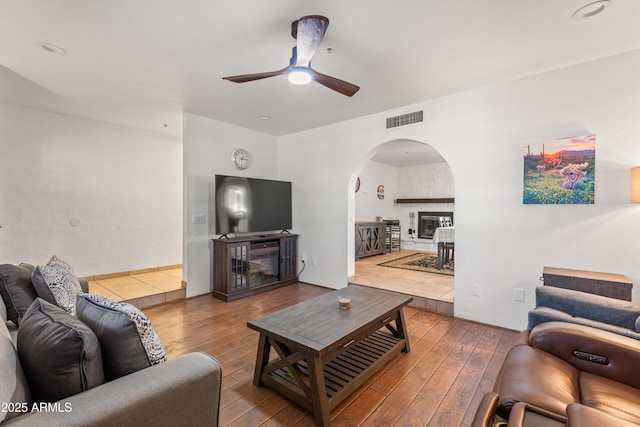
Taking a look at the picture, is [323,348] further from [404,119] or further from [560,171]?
[404,119]

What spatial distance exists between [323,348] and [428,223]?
6844 millimetres

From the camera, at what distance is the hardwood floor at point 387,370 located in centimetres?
177

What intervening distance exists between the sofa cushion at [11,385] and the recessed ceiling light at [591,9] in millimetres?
3345

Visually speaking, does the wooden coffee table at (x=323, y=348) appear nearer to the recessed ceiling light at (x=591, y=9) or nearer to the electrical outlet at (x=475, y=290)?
the electrical outlet at (x=475, y=290)

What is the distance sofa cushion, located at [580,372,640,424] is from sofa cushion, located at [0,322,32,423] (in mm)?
2052

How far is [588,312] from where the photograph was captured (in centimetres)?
188

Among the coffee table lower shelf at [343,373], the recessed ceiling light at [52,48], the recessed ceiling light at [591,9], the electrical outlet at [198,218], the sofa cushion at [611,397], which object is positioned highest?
the recessed ceiling light at [591,9]

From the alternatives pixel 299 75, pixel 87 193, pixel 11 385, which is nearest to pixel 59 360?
pixel 11 385

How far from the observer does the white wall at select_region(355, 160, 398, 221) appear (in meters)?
7.20

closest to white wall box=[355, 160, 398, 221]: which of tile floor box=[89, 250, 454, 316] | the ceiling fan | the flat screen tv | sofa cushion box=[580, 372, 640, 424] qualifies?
tile floor box=[89, 250, 454, 316]

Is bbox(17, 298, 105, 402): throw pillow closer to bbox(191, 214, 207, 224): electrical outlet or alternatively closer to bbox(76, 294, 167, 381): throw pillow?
bbox(76, 294, 167, 381): throw pillow

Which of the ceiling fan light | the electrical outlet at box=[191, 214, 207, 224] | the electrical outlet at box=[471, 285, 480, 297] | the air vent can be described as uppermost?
the air vent

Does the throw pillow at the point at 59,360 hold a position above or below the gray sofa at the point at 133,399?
above

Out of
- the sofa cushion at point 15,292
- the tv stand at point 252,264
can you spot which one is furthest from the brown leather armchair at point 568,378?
the tv stand at point 252,264
